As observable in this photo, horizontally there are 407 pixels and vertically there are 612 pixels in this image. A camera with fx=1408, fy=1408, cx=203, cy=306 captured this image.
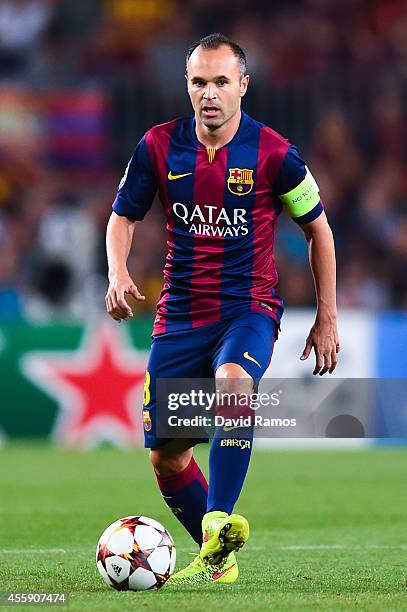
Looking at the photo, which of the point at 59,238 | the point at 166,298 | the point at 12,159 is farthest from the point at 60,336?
the point at 166,298

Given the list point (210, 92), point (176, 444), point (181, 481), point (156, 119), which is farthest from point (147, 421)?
point (156, 119)

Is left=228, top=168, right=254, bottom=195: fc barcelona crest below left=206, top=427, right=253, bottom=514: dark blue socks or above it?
above

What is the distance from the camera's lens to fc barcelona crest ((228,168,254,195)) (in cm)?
564

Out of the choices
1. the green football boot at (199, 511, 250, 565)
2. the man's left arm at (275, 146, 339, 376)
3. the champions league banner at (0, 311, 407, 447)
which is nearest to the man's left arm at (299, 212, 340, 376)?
the man's left arm at (275, 146, 339, 376)

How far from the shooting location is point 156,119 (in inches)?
648

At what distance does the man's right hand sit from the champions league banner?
6940mm

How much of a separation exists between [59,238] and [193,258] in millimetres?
8764

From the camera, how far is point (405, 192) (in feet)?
51.3

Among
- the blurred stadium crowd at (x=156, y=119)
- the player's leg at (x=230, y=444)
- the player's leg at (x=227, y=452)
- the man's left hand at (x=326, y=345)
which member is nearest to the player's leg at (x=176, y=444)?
the player's leg at (x=230, y=444)

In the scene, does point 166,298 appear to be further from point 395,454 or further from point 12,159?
point 12,159

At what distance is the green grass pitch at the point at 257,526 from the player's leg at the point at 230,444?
0.73 ft

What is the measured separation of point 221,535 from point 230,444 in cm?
38

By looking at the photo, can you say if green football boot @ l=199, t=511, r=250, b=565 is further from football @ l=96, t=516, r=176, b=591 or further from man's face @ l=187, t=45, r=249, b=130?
man's face @ l=187, t=45, r=249, b=130

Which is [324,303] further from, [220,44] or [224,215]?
[220,44]
